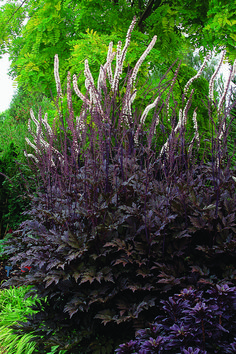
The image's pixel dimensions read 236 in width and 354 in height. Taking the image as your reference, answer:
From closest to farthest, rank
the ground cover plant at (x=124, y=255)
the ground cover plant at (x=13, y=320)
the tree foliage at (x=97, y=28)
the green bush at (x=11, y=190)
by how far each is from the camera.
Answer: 1. the ground cover plant at (x=124, y=255)
2. the ground cover plant at (x=13, y=320)
3. the tree foliage at (x=97, y=28)
4. the green bush at (x=11, y=190)

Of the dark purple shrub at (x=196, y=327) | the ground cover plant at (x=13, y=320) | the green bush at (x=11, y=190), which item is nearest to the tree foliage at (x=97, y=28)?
the green bush at (x=11, y=190)

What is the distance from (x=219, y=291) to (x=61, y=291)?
1.40 m

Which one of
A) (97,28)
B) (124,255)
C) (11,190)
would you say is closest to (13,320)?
(124,255)

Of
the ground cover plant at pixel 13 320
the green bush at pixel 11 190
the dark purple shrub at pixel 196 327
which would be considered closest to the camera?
the dark purple shrub at pixel 196 327

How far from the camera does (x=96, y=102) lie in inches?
105

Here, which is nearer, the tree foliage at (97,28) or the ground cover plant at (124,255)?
the ground cover plant at (124,255)

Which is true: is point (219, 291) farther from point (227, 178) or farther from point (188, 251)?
point (227, 178)

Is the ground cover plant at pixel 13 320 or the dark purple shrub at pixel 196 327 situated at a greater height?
the dark purple shrub at pixel 196 327

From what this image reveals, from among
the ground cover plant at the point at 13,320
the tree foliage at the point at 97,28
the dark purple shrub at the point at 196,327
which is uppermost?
the tree foliage at the point at 97,28

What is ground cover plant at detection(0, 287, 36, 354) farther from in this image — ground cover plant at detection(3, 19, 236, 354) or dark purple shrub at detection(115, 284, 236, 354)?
dark purple shrub at detection(115, 284, 236, 354)

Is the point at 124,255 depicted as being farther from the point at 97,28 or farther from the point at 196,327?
the point at 97,28

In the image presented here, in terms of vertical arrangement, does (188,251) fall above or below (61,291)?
above

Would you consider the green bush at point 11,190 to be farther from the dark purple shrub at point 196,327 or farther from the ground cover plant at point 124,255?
the dark purple shrub at point 196,327

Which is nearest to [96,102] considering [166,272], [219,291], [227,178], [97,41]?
[227,178]
